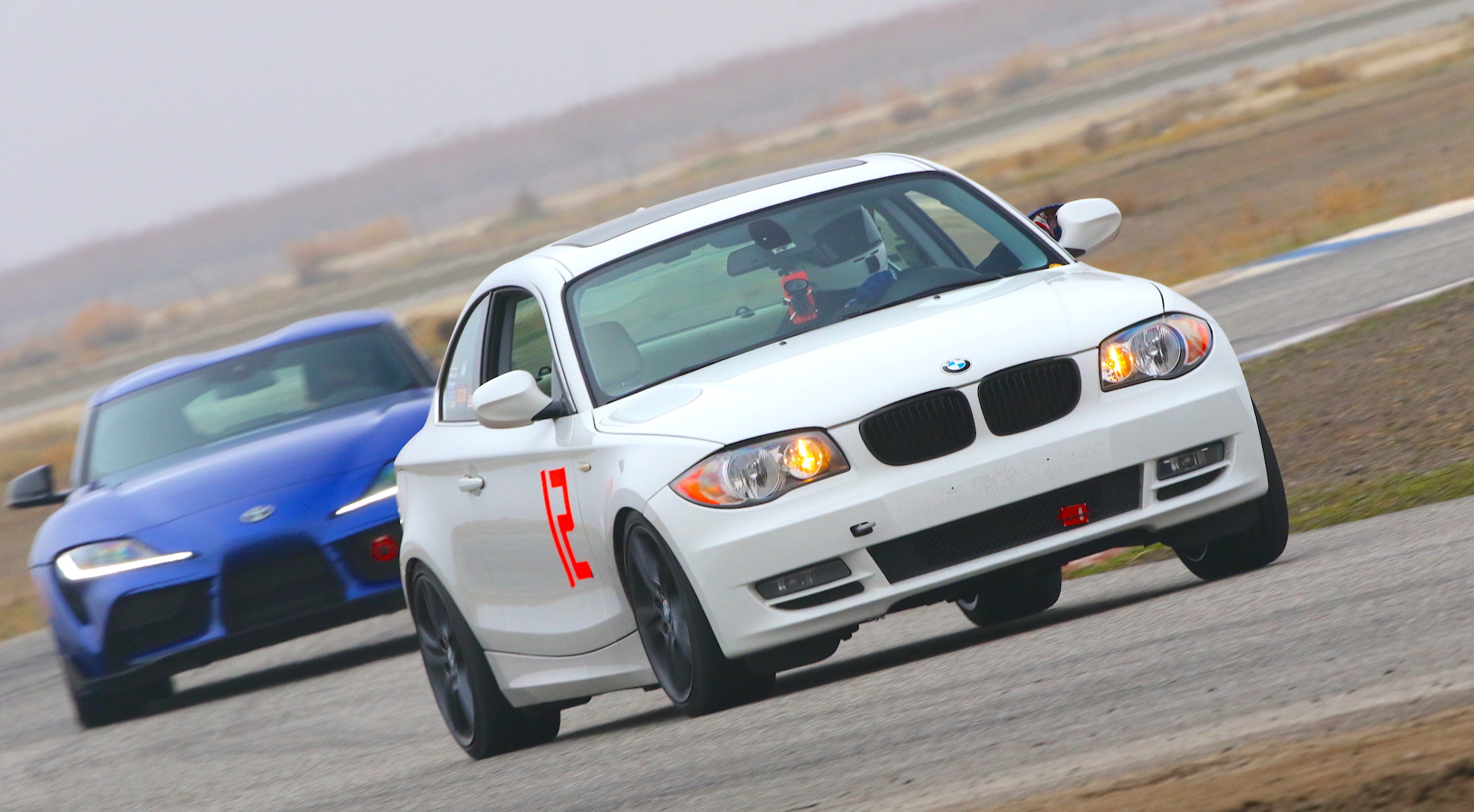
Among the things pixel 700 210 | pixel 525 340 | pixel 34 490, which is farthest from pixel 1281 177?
pixel 525 340

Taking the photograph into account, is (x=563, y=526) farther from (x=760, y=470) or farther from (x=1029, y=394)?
(x=1029, y=394)

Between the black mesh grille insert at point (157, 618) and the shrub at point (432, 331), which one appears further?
the shrub at point (432, 331)

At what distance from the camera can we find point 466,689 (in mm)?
7711

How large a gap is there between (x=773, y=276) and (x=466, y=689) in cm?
184

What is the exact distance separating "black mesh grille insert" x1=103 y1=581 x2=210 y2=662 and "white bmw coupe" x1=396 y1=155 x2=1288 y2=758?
311cm

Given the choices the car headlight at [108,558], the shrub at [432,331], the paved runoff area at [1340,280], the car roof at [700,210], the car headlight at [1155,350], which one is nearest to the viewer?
the car headlight at [1155,350]

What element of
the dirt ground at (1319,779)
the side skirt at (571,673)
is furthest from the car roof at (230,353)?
the dirt ground at (1319,779)

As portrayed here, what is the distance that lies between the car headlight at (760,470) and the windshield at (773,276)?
801mm

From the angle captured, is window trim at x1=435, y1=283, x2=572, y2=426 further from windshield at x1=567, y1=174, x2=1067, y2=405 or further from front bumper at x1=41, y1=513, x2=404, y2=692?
front bumper at x1=41, y1=513, x2=404, y2=692

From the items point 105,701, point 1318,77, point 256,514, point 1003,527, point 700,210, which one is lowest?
point 1318,77

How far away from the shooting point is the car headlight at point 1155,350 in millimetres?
6285

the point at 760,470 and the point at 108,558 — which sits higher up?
the point at 760,470

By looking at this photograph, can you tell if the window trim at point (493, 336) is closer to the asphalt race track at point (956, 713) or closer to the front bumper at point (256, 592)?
the asphalt race track at point (956, 713)

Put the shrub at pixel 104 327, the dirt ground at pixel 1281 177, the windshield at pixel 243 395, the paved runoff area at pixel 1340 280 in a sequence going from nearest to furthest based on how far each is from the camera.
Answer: the windshield at pixel 243 395
the paved runoff area at pixel 1340 280
the dirt ground at pixel 1281 177
the shrub at pixel 104 327
